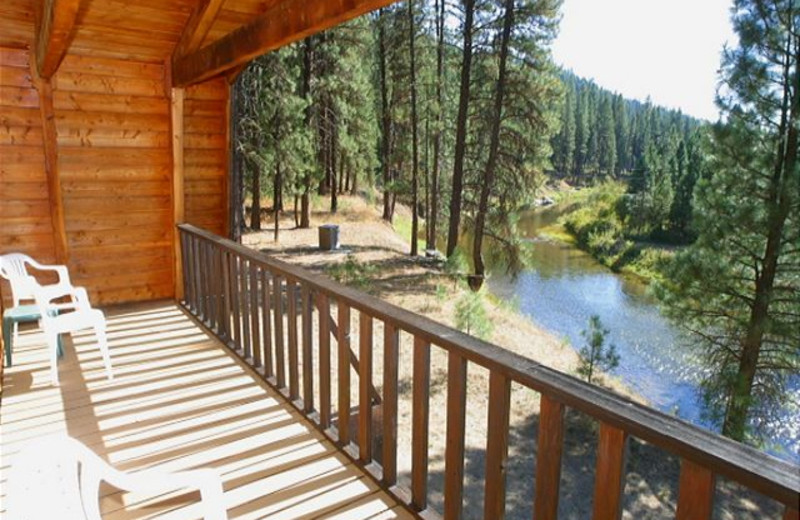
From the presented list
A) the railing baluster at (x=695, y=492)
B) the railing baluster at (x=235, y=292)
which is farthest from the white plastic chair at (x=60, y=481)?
the railing baluster at (x=235, y=292)

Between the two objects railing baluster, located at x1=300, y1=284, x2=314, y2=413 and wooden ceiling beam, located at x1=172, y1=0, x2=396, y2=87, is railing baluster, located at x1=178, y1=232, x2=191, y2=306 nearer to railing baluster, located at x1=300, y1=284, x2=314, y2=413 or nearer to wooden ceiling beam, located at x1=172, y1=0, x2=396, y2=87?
wooden ceiling beam, located at x1=172, y1=0, x2=396, y2=87

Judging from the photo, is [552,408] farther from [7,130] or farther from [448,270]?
[448,270]

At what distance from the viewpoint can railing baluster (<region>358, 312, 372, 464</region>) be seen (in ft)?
7.14

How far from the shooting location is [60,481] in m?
1.10

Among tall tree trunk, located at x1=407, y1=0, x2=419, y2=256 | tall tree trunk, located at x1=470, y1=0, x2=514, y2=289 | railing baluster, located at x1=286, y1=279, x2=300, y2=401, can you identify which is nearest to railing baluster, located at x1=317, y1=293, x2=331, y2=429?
railing baluster, located at x1=286, y1=279, x2=300, y2=401

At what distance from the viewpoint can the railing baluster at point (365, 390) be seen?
2.18 meters

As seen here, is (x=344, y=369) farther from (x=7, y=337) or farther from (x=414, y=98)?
(x=414, y=98)

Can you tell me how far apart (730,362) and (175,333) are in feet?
23.1

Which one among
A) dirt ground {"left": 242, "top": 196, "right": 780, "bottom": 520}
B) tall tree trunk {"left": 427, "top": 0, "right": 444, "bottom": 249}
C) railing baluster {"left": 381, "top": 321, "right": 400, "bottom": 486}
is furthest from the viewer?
tall tree trunk {"left": 427, "top": 0, "right": 444, "bottom": 249}

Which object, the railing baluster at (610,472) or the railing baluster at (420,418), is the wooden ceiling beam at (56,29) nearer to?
the railing baluster at (420,418)

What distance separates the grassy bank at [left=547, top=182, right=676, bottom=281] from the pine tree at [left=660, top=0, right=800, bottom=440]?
376 inches

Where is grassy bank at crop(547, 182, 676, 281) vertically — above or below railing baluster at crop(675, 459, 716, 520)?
below

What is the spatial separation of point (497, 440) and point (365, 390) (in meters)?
0.82

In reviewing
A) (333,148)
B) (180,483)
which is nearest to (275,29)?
(180,483)
